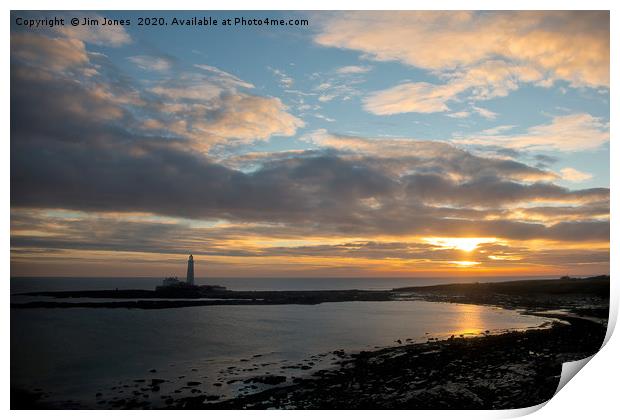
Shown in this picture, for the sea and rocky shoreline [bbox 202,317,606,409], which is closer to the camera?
rocky shoreline [bbox 202,317,606,409]

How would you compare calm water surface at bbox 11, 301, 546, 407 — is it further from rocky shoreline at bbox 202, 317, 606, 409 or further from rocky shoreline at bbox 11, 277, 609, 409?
rocky shoreline at bbox 202, 317, 606, 409

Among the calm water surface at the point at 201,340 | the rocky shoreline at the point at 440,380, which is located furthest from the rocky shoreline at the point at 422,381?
the calm water surface at the point at 201,340

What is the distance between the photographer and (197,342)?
11.9 meters

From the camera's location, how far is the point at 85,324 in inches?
480

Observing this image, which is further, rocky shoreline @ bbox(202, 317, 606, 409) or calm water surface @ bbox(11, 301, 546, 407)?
calm water surface @ bbox(11, 301, 546, 407)

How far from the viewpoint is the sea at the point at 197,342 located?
7.43m

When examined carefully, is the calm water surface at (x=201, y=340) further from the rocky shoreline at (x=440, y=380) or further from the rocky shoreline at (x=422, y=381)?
the rocky shoreline at (x=440, y=380)

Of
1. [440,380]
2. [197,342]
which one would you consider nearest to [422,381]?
[440,380]

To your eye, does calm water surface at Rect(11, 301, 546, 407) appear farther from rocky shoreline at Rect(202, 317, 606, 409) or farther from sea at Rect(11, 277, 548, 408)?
rocky shoreline at Rect(202, 317, 606, 409)

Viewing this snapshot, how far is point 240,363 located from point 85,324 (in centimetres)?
523

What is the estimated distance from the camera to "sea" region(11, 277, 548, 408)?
7.43 m

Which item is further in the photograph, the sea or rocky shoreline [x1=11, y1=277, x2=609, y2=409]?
the sea

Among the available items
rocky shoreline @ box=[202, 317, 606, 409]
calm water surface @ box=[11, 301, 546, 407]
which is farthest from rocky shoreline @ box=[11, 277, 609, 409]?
calm water surface @ box=[11, 301, 546, 407]

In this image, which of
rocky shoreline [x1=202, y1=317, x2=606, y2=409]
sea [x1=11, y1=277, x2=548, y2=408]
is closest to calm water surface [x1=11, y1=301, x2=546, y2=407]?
sea [x1=11, y1=277, x2=548, y2=408]
